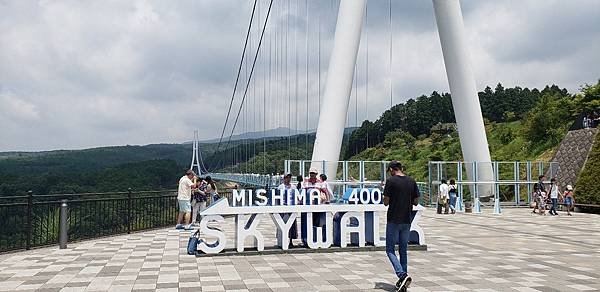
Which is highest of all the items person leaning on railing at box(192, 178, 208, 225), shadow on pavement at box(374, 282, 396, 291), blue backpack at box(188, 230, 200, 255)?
person leaning on railing at box(192, 178, 208, 225)

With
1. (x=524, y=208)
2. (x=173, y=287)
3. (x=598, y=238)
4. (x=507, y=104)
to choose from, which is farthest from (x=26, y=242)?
(x=507, y=104)

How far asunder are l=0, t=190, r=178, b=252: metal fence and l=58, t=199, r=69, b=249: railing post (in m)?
0.13

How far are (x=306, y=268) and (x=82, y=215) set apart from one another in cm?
568

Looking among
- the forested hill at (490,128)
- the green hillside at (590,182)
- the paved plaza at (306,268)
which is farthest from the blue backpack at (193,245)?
the forested hill at (490,128)

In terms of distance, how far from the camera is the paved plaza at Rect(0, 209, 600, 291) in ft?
22.5

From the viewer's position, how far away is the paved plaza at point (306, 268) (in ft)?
22.5

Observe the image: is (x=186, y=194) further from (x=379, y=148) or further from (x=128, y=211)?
(x=379, y=148)

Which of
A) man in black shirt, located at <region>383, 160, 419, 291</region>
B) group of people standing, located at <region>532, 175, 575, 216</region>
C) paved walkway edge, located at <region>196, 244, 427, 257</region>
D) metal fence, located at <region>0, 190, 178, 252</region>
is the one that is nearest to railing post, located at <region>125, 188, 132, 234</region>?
metal fence, located at <region>0, 190, 178, 252</region>

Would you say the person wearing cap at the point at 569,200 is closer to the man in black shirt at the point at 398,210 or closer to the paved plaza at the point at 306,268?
the paved plaza at the point at 306,268

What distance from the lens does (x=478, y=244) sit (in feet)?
36.0

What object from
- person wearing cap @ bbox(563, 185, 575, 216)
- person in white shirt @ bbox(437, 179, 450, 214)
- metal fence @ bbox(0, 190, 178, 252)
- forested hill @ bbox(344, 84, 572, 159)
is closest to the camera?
metal fence @ bbox(0, 190, 178, 252)

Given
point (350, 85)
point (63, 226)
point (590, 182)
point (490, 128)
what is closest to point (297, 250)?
point (63, 226)

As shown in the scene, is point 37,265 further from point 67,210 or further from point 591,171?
point 591,171

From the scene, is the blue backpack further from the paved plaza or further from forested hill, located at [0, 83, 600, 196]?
forested hill, located at [0, 83, 600, 196]
